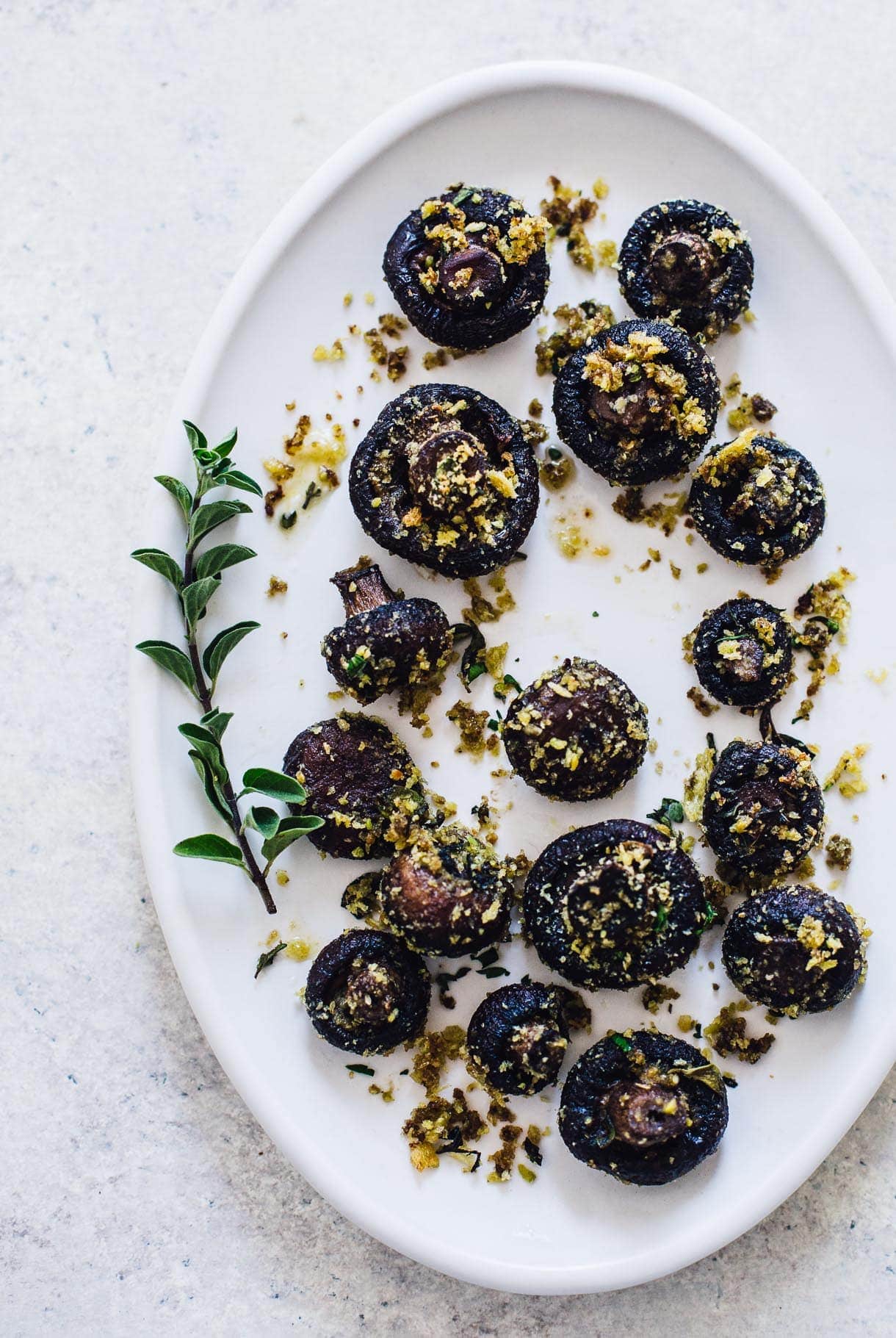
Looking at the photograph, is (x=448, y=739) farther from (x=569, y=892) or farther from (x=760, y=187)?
(x=760, y=187)

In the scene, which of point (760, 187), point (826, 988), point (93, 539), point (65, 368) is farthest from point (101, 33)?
point (826, 988)

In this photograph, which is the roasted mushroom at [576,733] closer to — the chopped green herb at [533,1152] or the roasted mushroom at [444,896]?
the roasted mushroom at [444,896]

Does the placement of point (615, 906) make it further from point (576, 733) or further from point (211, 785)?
point (211, 785)

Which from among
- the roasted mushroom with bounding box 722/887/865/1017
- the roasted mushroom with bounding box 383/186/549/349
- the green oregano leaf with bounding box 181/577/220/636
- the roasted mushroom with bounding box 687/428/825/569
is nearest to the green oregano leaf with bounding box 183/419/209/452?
the green oregano leaf with bounding box 181/577/220/636

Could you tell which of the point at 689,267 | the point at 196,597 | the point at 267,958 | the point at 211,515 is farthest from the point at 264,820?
the point at 689,267

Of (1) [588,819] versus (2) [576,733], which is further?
(1) [588,819]

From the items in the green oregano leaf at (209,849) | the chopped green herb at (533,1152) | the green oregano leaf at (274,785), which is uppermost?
the green oregano leaf at (274,785)

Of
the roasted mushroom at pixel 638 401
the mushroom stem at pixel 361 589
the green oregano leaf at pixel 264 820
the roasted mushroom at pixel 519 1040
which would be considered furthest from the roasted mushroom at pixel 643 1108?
the roasted mushroom at pixel 638 401
